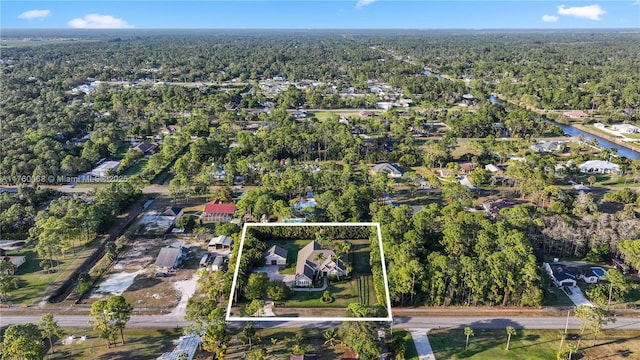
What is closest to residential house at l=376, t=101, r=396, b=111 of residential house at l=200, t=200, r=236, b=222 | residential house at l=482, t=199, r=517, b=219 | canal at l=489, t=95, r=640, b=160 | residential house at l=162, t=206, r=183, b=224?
canal at l=489, t=95, r=640, b=160

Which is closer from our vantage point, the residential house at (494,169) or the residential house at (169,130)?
the residential house at (494,169)

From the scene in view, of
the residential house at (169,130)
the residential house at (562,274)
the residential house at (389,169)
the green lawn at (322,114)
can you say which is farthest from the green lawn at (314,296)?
the green lawn at (322,114)

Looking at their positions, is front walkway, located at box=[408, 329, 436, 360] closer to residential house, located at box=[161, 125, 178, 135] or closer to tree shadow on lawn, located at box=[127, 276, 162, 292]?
tree shadow on lawn, located at box=[127, 276, 162, 292]

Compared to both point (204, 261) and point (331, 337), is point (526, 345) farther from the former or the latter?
point (204, 261)

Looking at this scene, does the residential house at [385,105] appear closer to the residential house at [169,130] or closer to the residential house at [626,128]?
the residential house at [626,128]

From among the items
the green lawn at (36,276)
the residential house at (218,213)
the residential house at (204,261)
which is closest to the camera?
the green lawn at (36,276)
